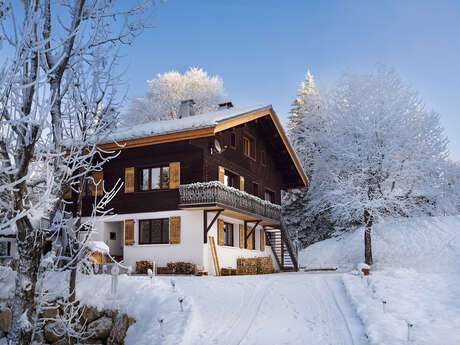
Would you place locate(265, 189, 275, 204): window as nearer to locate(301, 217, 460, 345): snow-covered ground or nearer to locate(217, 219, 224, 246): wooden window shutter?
locate(301, 217, 460, 345): snow-covered ground

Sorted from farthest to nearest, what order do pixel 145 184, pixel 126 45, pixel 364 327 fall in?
pixel 145 184, pixel 364 327, pixel 126 45

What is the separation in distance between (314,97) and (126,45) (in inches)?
1355

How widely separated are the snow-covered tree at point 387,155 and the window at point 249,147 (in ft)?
13.5

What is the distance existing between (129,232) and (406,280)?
11434 millimetres

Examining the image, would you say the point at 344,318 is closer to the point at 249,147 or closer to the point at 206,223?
the point at 206,223

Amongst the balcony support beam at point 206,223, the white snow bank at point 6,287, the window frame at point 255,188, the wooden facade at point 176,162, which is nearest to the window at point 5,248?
the wooden facade at point 176,162

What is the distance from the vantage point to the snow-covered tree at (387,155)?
21.9 meters

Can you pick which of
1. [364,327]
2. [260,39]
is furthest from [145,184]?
[364,327]

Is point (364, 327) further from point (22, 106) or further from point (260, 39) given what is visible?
point (260, 39)

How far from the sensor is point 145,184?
20078 millimetres

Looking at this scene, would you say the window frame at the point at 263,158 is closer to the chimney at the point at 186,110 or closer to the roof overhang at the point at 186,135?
the roof overhang at the point at 186,135

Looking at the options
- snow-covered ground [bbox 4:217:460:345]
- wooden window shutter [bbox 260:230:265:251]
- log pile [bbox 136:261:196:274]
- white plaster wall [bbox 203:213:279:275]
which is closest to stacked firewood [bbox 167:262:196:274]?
log pile [bbox 136:261:196:274]

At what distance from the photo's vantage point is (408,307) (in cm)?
1229

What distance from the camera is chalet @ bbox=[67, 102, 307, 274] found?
59.9 ft
